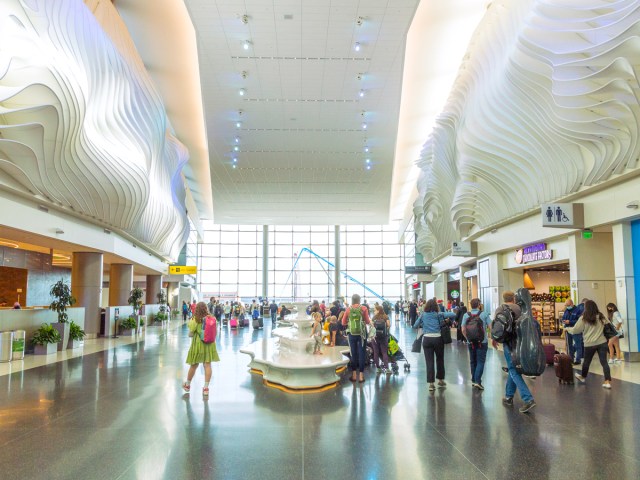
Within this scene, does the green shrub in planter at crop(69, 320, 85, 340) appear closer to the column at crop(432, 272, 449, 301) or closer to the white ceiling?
the white ceiling

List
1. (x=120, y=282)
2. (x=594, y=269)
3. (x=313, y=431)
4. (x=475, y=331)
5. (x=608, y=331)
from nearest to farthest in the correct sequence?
(x=313, y=431)
(x=475, y=331)
(x=608, y=331)
(x=594, y=269)
(x=120, y=282)

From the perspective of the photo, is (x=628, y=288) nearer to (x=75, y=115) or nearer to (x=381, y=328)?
(x=381, y=328)

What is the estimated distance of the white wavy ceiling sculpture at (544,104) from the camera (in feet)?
30.6

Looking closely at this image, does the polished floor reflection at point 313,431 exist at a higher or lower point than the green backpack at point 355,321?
lower

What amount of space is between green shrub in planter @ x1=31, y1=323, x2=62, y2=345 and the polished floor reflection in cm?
465

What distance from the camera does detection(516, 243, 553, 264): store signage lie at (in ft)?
50.2

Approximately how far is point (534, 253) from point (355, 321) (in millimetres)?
9830

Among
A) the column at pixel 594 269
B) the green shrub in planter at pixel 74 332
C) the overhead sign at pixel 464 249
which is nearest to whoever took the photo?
the column at pixel 594 269

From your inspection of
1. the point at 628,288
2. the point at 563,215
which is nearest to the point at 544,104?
the point at 563,215

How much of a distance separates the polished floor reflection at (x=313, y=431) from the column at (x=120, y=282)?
52.6ft

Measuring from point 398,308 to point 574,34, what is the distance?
103 ft

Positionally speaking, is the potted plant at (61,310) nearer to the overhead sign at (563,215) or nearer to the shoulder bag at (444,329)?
the shoulder bag at (444,329)

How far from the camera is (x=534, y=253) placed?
1619 centimetres

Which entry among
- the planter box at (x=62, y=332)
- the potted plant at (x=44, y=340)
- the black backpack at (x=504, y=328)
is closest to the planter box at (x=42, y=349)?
the potted plant at (x=44, y=340)
